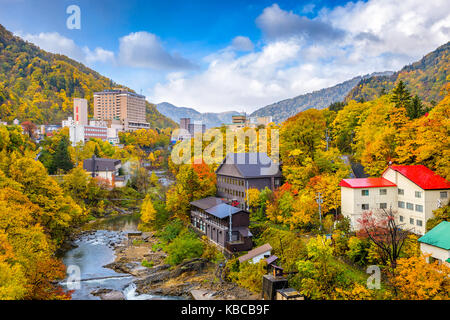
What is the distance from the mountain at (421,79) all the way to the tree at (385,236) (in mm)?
57688

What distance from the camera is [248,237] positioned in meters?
21.0

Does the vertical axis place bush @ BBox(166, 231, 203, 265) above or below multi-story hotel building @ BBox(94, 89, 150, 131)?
below

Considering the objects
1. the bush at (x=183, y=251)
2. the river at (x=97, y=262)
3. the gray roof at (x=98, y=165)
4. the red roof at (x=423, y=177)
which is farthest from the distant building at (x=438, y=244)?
the gray roof at (x=98, y=165)

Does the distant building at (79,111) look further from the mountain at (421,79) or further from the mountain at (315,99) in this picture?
the mountain at (315,99)

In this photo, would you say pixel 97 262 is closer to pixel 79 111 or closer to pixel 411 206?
pixel 411 206

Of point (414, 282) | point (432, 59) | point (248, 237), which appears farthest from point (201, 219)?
point (432, 59)

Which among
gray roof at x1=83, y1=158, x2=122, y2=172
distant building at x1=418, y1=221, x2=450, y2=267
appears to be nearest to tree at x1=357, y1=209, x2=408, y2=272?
distant building at x1=418, y1=221, x2=450, y2=267

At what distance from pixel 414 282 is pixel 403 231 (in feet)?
17.3

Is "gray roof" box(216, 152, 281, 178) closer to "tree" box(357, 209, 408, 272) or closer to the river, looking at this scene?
the river

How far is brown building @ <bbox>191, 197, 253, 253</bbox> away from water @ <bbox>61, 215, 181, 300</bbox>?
236 inches

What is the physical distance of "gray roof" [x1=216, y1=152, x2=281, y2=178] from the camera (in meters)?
28.5

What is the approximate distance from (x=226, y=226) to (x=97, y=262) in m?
9.03

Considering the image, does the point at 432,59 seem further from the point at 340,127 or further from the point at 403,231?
the point at 403,231

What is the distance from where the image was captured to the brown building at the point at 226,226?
21.0 m
